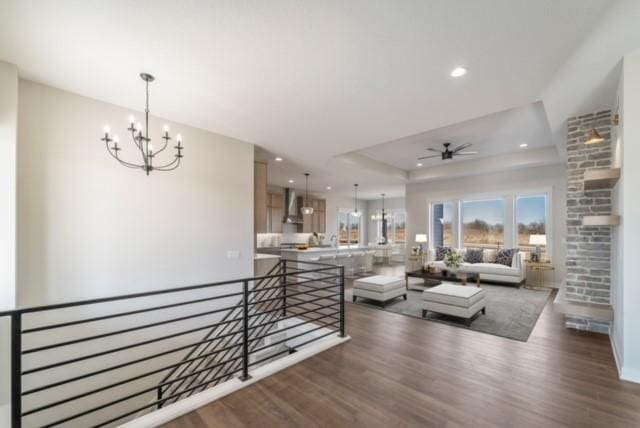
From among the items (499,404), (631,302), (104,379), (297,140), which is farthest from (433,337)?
(104,379)

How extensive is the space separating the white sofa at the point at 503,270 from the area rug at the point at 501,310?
27cm

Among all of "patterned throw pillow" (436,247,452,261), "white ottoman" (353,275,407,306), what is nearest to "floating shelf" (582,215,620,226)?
"white ottoman" (353,275,407,306)

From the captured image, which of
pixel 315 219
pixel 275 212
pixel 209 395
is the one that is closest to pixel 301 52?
pixel 209 395

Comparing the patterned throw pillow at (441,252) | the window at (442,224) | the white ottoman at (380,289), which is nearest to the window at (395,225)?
the window at (442,224)

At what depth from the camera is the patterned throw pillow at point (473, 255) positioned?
7391 mm

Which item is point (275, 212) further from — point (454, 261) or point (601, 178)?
point (601, 178)

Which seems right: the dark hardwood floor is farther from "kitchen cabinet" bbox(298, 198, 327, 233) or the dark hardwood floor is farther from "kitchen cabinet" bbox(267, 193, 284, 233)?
"kitchen cabinet" bbox(298, 198, 327, 233)

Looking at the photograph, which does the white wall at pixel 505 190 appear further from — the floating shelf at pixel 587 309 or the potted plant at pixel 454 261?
the floating shelf at pixel 587 309

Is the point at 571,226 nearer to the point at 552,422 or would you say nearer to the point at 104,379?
the point at 552,422

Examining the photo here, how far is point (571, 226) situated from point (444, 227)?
4862mm

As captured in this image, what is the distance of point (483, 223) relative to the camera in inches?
308

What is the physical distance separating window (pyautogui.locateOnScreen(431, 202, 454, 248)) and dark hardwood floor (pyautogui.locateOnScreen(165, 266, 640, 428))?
5.17m

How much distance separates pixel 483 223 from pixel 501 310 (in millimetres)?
3808

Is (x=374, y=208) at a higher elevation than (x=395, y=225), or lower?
higher
